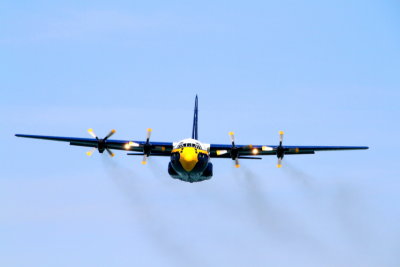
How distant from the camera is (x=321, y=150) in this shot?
62.0m

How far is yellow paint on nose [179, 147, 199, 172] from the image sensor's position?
2088 inches

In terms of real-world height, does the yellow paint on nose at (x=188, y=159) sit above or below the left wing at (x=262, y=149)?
below

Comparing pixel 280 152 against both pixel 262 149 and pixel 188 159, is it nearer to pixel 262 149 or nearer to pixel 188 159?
pixel 262 149

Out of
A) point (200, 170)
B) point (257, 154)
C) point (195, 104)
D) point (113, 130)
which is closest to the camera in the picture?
point (200, 170)

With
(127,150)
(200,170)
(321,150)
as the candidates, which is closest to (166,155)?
(127,150)

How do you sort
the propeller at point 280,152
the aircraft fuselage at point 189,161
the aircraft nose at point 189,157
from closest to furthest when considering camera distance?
1. the aircraft nose at point 189,157
2. the aircraft fuselage at point 189,161
3. the propeller at point 280,152

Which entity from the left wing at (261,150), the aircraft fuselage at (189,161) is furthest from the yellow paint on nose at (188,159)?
the left wing at (261,150)

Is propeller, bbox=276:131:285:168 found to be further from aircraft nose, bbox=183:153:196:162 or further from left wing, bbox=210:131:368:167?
aircraft nose, bbox=183:153:196:162

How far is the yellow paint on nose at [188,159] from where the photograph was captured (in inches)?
2088

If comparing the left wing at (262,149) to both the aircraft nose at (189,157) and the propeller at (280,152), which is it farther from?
the aircraft nose at (189,157)

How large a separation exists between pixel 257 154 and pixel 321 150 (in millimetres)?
5563

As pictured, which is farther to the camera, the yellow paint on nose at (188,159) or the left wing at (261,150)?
the left wing at (261,150)

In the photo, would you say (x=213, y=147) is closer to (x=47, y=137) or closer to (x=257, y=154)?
(x=257, y=154)

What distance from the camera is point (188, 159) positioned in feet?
174
